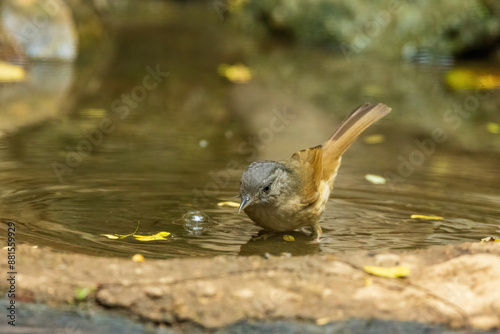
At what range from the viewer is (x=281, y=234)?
4.53 m

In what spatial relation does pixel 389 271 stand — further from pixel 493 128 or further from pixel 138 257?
pixel 493 128

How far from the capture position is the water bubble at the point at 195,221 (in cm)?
434

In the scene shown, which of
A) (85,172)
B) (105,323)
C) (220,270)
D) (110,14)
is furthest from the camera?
(110,14)

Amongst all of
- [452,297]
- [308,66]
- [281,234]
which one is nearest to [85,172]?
[281,234]

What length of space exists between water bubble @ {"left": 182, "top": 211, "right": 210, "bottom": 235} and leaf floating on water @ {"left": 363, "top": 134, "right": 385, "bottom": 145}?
269cm

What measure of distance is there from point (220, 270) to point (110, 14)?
44.8 ft

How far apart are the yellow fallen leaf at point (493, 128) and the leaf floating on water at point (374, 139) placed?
1119 millimetres

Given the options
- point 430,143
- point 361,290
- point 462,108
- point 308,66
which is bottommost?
point 361,290

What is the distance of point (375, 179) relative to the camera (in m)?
5.55

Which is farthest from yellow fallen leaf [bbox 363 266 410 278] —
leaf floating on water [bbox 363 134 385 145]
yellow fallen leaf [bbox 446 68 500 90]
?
yellow fallen leaf [bbox 446 68 500 90]

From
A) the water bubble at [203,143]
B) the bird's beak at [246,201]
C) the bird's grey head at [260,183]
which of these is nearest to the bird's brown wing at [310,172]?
the bird's grey head at [260,183]

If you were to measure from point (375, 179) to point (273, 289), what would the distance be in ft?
8.46

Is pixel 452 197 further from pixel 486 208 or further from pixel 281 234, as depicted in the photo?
pixel 281 234

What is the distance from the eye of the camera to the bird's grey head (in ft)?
13.2
